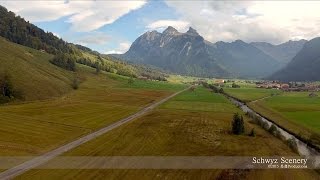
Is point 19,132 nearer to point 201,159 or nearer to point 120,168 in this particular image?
point 120,168

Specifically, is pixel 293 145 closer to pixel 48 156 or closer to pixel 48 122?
pixel 48 156

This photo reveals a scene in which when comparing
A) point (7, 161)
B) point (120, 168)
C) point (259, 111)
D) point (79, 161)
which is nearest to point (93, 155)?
point (79, 161)

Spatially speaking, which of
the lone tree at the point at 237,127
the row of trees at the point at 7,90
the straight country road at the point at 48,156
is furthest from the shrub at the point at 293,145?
the row of trees at the point at 7,90

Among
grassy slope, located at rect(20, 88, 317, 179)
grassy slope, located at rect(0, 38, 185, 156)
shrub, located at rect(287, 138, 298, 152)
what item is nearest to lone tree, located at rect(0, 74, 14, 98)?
grassy slope, located at rect(0, 38, 185, 156)

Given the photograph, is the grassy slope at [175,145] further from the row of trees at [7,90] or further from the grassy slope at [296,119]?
the row of trees at [7,90]

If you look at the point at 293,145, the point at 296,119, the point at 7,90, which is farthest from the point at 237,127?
the point at 7,90

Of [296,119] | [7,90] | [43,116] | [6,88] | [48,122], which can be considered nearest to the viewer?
[48,122]

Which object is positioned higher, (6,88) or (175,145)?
(6,88)

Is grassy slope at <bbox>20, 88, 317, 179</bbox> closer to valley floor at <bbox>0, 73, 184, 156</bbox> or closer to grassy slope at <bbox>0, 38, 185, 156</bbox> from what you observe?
valley floor at <bbox>0, 73, 184, 156</bbox>
